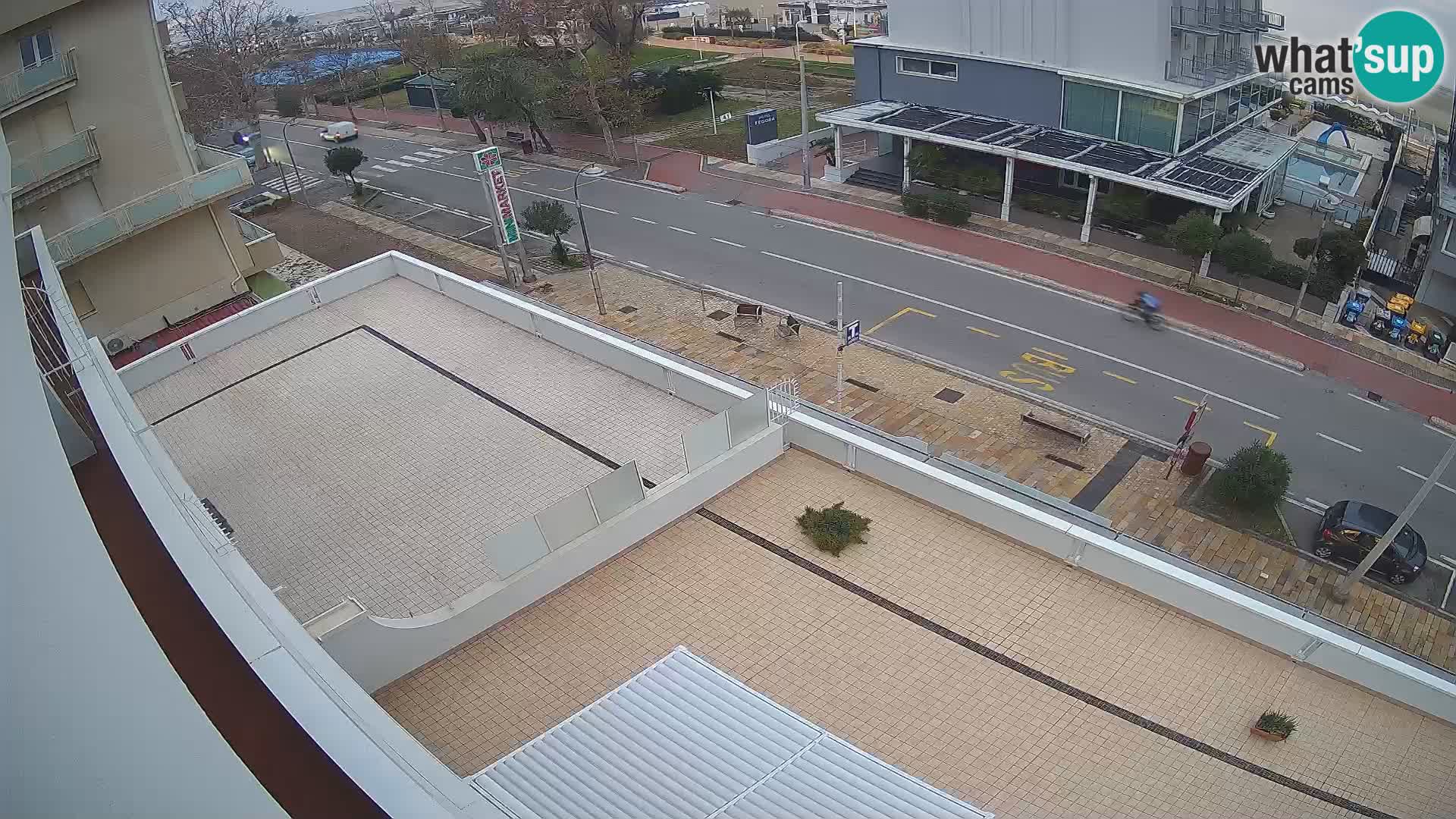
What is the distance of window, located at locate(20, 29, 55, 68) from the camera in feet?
71.1

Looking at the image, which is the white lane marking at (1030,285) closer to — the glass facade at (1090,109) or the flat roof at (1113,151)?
the flat roof at (1113,151)

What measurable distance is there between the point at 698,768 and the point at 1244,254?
994 inches

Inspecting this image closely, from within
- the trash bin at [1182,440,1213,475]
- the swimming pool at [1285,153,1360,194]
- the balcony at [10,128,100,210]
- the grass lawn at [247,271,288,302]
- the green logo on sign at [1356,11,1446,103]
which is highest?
the balcony at [10,128,100,210]

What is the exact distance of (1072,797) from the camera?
354 inches

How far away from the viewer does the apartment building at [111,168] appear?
858 inches

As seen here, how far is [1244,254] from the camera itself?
2602 centimetres

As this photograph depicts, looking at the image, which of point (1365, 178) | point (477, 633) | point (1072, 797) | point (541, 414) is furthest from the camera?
point (1365, 178)

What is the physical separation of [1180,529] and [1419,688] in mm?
9316

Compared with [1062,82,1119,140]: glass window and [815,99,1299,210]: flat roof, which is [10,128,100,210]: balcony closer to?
[815,99,1299,210]: flat roof

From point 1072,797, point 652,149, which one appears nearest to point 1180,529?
point 1072,797

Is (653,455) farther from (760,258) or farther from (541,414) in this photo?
(760,258)

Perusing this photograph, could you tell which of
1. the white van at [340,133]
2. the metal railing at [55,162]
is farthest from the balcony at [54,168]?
the white van at [340,133]

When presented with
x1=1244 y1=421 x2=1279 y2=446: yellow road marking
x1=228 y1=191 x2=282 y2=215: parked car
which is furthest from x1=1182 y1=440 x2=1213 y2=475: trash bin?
x1=228 y1=191 x2=282 y2=215: parked car

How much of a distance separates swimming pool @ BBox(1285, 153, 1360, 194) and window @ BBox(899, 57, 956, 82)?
13873mm
